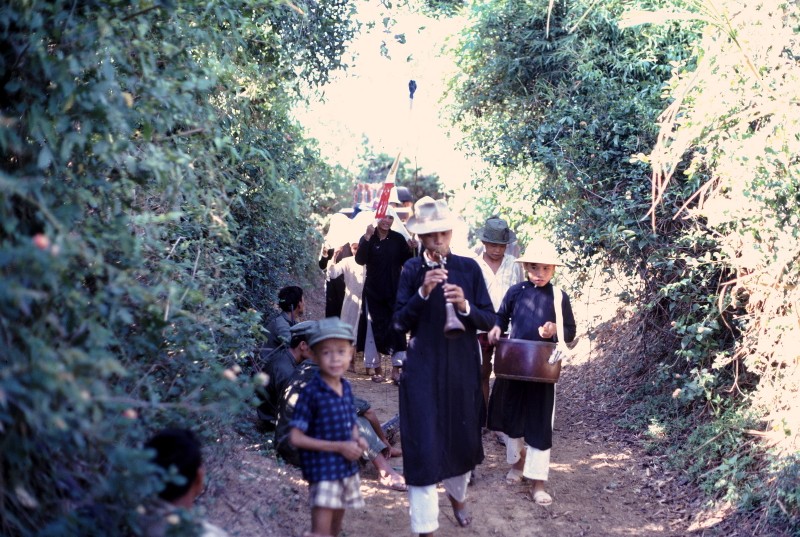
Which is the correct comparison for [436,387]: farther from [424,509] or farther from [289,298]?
[289,298]

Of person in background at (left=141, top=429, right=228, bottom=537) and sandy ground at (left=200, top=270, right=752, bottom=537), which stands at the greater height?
person in background at (left=141, top=429, right=228, bottom=537)

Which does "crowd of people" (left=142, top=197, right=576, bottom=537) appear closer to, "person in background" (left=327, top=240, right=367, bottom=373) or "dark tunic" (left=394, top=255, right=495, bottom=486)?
"dark tunic" (left=394, top=255, right=495, bottom=486)

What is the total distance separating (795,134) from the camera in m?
5.64

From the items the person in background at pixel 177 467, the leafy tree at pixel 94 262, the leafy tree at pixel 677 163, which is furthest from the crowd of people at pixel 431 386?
the leafy tree at pixel 677 163

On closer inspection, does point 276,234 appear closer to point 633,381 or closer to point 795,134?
point 633,381

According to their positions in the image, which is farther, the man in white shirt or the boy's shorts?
the man in white shirt

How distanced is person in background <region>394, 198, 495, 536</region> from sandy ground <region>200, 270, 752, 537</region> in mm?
633

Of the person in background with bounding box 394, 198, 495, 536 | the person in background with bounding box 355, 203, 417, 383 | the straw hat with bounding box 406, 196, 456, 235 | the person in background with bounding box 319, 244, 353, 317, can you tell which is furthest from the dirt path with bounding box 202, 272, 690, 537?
the person in background with bounding box 319, 244, 353, 317

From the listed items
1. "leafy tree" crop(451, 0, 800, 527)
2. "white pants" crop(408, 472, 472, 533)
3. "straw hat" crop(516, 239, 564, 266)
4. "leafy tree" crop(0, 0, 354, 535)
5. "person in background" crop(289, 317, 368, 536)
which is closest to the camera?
"leafy tree" crop(0, 0, 354, 535)

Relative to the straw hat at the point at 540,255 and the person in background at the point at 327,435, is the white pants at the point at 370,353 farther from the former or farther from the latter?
the person in background at the point at 327,435

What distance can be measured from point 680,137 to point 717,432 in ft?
7.14

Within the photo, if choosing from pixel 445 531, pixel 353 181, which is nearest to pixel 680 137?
pixel 445 531

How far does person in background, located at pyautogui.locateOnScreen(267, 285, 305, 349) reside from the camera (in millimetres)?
7016

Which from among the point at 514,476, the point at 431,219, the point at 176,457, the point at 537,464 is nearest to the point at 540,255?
the point at 431,219
